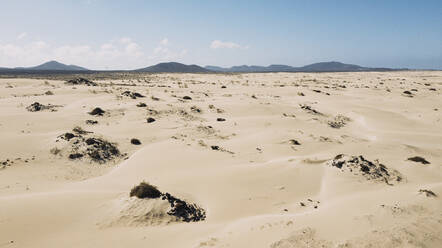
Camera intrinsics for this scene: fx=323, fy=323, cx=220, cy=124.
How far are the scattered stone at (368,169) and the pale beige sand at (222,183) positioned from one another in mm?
383

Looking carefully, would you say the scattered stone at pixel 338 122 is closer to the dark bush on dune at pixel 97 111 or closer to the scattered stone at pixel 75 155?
the scattered stone at pixel 75 155

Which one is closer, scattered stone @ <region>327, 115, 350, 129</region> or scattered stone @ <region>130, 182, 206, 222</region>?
scattered stone @ <region>130, 182, 206, 222</region>

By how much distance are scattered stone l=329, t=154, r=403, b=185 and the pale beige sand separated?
38 centimetres

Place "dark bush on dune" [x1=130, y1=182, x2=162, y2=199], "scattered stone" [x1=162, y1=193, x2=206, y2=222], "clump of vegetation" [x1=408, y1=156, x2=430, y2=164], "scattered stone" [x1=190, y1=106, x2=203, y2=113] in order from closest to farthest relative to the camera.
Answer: "scattered stone" [x1=162, y1=193, x2=206, y2=222], "dark bush on dune" [x1=130, y1=182, x2=162, y2=199], "clump of vegetation" [x1=408, y1=156, x2=430, y2=164], "scattered stone" [x1=190, y1=106, x2=203, y2=113]

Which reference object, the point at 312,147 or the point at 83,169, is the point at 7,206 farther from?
the point at 312,147

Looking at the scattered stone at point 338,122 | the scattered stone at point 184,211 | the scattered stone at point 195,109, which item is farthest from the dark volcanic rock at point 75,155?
the scattered stone at point 338,122

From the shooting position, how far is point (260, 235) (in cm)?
873

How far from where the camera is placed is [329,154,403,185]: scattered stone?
561 inches

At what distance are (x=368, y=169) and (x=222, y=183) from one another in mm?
6752

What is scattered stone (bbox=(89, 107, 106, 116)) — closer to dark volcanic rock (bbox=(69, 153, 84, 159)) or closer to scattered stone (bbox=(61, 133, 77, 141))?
scattered stone (bbox=(61, 133, 77, 141))

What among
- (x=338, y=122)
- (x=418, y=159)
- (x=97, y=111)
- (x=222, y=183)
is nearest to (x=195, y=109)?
(x=97, y=111)

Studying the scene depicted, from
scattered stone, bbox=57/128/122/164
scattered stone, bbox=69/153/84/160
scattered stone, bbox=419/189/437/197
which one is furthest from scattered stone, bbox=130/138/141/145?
scattered stone, bbox=419/189/437/197

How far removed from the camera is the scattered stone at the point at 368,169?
561 inches

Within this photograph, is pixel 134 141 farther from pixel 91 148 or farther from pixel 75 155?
pixel 75 155
